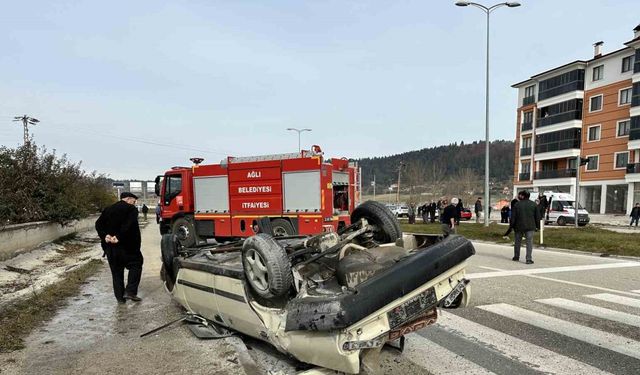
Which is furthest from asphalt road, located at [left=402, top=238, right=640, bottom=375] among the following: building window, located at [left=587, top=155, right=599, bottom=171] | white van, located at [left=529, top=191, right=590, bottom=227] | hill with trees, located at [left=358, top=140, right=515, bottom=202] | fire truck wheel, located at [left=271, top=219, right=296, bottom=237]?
building window, located at [left=587, top=155, right=599, bottom=171]

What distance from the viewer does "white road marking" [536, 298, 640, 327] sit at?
5.50 meters

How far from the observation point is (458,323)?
5375mm

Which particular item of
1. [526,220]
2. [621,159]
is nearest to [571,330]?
[526,220]

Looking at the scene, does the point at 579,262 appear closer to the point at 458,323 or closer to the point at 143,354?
the point at 458,323

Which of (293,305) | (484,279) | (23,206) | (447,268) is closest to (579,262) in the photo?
(484,279)

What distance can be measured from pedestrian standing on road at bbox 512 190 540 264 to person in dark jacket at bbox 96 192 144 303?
868cm

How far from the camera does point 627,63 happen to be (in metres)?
40.2

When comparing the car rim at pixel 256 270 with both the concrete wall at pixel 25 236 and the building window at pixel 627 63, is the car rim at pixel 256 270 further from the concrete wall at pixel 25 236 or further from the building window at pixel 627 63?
the building window at pixel 627 63

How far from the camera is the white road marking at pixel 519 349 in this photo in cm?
395

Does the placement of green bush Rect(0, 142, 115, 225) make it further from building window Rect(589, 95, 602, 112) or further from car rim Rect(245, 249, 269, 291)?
building window Rect(589, 95, 602, 112)

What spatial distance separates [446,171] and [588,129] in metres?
47.0

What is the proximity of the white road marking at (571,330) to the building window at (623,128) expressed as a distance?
42.9 m

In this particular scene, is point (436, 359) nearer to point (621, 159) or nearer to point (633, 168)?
point (633, 168)

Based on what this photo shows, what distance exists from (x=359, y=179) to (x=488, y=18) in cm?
1282
